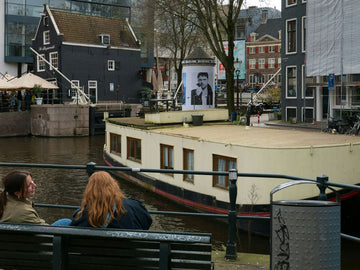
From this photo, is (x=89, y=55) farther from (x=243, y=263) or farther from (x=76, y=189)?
(x=243, y=263)

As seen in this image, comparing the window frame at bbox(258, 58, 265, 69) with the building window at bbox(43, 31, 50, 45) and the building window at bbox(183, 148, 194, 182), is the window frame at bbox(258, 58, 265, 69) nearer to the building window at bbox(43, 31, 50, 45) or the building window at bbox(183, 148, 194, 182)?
the building window at bbox(43, 31, 50, 45)

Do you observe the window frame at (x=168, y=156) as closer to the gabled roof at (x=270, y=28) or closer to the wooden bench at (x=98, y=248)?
the wooden bench at (x=98, y=248)

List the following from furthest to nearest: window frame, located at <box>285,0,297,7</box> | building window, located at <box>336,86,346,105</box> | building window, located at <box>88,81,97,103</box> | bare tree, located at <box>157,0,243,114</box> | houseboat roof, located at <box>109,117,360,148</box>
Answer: building window, located at <box>88,81,97,103</box> < window frame, located at <box>285,0,297,7</box> < building window, located at <box>336,86,346,105</box> < bare tree, located at <box>157,0,243,114</box> < houseboat roof, located at <box>109,117,360,148</box>

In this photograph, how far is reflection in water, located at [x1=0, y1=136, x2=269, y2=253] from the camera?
1263 centimetres

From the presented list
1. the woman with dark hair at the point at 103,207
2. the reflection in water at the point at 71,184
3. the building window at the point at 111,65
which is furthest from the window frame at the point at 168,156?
the building window at the point at 111,65

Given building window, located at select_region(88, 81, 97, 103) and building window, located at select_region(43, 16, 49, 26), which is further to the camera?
building window, located at select_region(88, 81, 97, 103)

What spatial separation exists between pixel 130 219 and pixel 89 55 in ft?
140

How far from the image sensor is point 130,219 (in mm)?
4324

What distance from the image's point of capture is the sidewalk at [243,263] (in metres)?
5.29

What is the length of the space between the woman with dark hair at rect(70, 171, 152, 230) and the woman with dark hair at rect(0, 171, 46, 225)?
0.54 meters

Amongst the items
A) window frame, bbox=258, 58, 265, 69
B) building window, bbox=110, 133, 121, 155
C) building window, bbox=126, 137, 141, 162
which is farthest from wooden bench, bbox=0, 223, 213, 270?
window frame, bbox=258, 58, 265, 69

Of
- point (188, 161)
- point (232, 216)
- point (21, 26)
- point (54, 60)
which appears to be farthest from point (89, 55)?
point (232, 216)

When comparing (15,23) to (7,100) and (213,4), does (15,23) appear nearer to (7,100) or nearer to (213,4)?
(7,100)

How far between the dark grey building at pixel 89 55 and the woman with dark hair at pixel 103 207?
126ft
